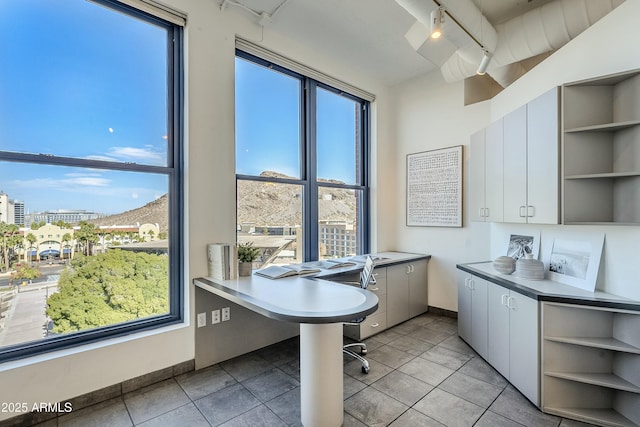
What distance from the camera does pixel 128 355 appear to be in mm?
2275

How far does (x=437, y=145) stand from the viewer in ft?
13.4

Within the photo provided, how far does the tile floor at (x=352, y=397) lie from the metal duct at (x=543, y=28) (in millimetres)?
2881

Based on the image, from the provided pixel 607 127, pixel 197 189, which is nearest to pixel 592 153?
pixel 607 127

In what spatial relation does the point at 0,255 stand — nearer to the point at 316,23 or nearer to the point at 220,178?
the point at 220,178

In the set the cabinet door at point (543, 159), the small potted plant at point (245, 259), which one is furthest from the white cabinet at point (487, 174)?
the small potted plant at point (245, 259)

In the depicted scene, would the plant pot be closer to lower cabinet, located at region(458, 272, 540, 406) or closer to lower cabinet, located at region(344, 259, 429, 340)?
lower cabinet, located at region(344, 259, 429, 340)

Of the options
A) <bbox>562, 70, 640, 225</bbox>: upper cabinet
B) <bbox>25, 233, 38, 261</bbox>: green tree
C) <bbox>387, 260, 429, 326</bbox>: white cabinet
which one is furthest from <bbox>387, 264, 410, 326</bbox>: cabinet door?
<bbox>25, 233, 38, 261</bbox>: green tree

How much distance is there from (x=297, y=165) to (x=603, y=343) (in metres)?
3.02

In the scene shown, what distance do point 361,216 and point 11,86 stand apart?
3704 mm

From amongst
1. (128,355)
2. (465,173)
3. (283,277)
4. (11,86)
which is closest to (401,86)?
(465,173)

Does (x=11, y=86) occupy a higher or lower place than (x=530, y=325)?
higher

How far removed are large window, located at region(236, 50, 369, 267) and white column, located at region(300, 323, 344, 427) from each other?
1.53 m

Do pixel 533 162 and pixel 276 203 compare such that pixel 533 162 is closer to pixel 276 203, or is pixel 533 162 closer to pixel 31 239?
pixel 276 203

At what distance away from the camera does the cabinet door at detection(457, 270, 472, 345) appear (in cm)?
306
